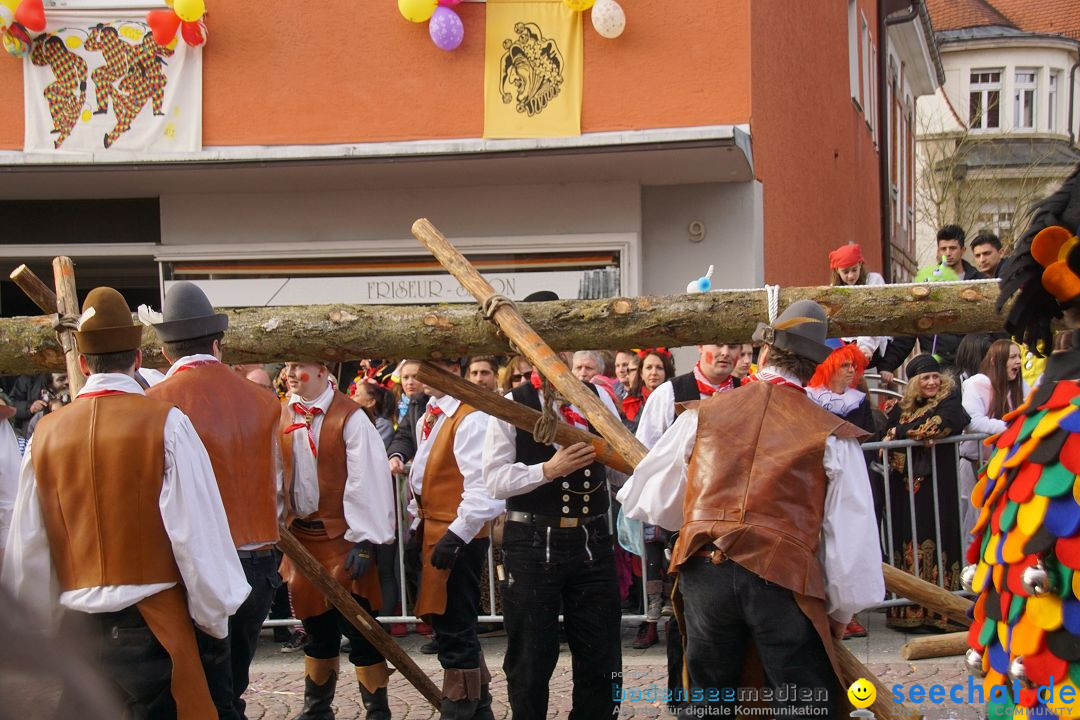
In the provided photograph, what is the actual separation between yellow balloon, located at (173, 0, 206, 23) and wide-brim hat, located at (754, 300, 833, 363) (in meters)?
8.58

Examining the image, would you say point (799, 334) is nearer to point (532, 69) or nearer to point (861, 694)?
point (861, 694)

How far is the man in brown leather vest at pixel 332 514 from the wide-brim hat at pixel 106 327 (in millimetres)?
1673

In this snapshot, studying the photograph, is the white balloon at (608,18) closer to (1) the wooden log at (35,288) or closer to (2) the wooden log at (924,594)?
(1) the wooden log at (35,288)

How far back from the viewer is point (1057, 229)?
322 centimetres

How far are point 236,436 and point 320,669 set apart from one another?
1.53 meters

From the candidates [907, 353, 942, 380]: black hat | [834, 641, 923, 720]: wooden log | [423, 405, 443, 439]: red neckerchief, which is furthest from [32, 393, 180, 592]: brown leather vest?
[907, 353, 942, 380]: black hat

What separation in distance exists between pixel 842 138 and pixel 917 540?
10345 millimetres

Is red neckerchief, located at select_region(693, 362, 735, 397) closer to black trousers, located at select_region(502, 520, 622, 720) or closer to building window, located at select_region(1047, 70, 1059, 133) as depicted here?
black trousers, located at select_region(502, 520, 622, 720)

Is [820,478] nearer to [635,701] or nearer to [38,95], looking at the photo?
[635,701]

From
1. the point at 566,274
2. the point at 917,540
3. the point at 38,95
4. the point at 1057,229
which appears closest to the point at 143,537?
the point at 1057,229

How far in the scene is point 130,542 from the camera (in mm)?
4230

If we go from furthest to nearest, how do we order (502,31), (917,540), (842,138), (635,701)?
(842,138) < (502,31) < (917,540) < (635,701)

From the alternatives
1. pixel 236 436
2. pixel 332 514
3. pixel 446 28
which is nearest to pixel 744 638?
pixel 236 436

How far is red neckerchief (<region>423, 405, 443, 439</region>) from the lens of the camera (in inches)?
280
